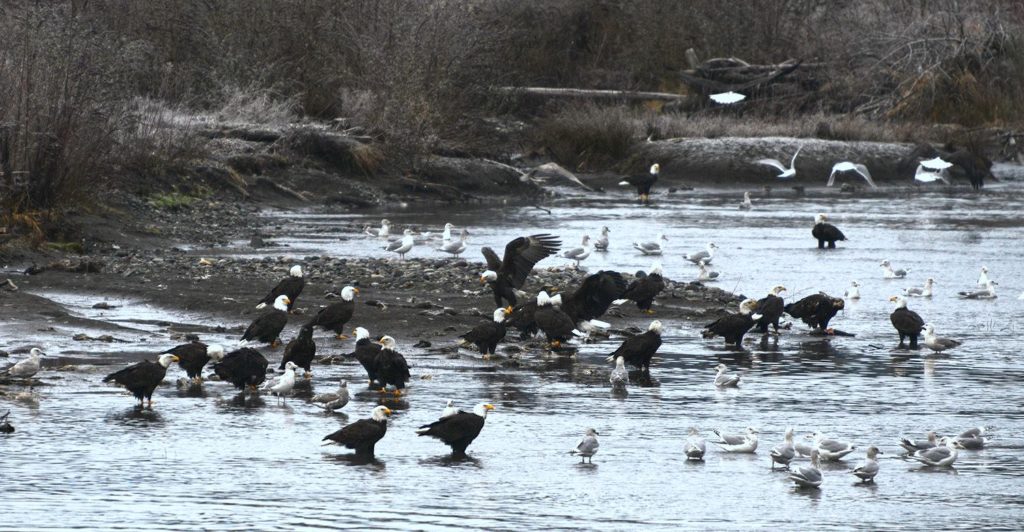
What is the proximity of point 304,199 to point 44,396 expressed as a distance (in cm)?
1978

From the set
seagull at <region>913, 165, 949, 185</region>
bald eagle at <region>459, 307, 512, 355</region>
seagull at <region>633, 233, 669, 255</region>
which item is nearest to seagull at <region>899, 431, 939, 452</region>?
bald eagle at <region>459, 307, 512, 355</region>

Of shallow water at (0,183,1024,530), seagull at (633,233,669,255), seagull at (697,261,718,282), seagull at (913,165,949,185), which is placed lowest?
shallow water at (0,183,1024,530)

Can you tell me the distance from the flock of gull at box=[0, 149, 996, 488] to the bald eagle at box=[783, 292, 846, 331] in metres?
0.01

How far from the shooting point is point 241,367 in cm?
1234

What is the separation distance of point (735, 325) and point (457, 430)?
→ 18.0 ft

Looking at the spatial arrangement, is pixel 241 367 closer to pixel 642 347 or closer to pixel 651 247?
pixel 642 347

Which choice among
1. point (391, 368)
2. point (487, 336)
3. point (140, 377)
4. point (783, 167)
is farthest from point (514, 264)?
point (783, 167)

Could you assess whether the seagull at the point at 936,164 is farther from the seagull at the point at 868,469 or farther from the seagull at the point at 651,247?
the seagull at the point at 868,469

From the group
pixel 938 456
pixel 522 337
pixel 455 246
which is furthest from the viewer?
pixel 455 246

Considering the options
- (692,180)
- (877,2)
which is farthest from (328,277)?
(877,2)

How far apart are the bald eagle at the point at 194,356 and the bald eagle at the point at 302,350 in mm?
601

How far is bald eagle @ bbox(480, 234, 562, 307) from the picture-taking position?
16844mm

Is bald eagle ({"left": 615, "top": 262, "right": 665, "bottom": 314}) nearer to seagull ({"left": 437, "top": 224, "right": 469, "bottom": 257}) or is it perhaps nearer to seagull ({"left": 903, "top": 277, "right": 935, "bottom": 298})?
seagull ({"left": 903, "top": 277, "right": 935, "bottom": 298})

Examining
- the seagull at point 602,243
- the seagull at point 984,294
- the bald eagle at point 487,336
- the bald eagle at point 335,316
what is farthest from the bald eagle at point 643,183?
A: the bald eagle at point 487,336
